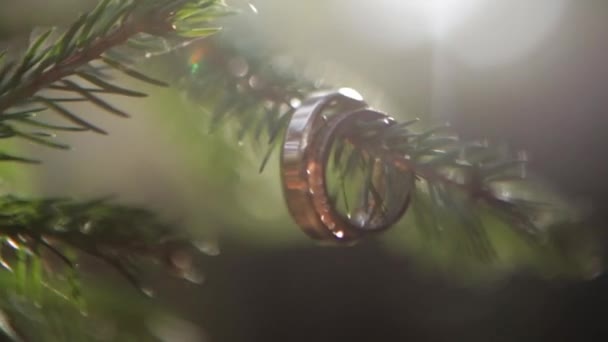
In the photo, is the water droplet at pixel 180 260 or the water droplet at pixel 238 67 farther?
the water droplet at pixel 238 67

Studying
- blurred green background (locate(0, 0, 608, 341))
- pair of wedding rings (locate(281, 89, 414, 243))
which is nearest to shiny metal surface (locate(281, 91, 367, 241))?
pair of wedding rings (locate(281, 89, 414, 243))

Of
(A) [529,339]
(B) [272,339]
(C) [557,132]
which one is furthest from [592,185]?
→ (B) [272,339]

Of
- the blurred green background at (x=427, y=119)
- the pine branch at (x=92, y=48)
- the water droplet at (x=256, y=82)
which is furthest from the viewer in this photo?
the blurred green background at (x=427, y=119)

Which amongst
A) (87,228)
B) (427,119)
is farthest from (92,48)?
(427,119)

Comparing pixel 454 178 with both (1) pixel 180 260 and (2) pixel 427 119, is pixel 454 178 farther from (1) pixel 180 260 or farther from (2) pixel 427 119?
(2) pixel 427 119

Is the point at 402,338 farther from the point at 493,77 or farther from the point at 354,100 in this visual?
the point at 354,100

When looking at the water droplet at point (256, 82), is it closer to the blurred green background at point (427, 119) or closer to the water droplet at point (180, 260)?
the water droplet at point (180, 260)

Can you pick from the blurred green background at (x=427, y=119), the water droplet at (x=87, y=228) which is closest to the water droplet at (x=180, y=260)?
the water droplet at (x=87, y=228)

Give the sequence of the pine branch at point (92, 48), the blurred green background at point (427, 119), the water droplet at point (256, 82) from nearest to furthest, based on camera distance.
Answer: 1. the pine branch at point (92, 48)
2. the water droplet at point (256, 82)
3. the blurred green background at point (427, 119)
